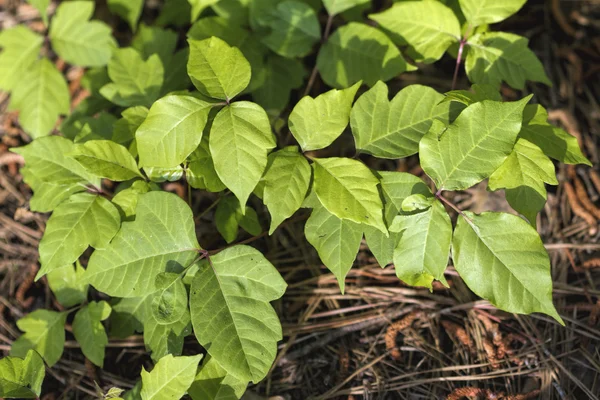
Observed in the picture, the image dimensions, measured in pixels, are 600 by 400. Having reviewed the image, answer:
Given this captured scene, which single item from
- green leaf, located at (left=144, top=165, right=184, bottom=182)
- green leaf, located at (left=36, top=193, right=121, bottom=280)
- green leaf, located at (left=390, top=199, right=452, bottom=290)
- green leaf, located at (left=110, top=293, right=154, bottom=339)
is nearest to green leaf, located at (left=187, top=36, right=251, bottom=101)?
green leaf, located at (left=144, top=165, right=184, bottom=182)

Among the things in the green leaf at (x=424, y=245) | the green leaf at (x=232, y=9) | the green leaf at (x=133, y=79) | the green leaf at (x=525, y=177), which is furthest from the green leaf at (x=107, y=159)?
the green leaf at (x=525, y=177)

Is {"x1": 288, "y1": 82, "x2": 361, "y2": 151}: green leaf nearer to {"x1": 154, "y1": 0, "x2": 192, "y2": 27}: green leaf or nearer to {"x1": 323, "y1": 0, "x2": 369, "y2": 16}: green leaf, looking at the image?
{"x1": 323, "y1": 0, "x2": 369, "y2": 16}: green leaf

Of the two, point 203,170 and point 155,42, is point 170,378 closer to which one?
point 203,170

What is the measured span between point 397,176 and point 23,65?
1913mm

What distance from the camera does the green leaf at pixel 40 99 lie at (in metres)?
2.40

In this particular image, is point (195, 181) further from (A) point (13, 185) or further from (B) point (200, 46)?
(A) point (13, 185)

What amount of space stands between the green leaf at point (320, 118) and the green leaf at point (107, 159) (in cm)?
61

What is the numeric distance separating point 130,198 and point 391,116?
0.96 m

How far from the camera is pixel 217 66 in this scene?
5.32ft

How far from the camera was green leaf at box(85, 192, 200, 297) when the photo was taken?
1.71 meters

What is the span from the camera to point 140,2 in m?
2.48

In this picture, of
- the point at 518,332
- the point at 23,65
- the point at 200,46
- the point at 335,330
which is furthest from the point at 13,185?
the point at 518,332

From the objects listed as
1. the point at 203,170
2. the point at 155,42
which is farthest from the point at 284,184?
the point at 155,42

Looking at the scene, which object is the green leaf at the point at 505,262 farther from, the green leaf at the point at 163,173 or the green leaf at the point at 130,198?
the green leaf at the point at 130,198
